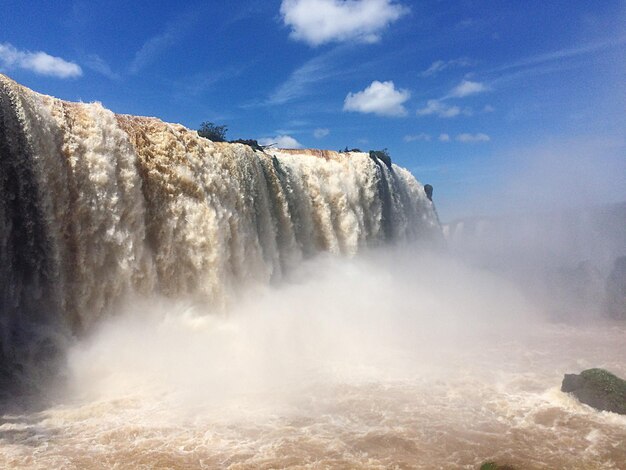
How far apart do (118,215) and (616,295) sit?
19.0 m

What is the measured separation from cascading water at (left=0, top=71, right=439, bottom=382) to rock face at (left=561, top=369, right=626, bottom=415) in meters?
8.95

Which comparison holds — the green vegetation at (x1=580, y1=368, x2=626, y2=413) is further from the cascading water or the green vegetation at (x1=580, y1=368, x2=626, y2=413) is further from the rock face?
the cascading water

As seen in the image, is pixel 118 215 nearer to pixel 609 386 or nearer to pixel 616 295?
pixel 609 386

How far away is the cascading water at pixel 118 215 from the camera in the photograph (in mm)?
9281

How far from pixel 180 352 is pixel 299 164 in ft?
32.4

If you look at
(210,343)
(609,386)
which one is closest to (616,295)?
(609,386)

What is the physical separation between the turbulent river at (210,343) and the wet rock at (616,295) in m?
1.87

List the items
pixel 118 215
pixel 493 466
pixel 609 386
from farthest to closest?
pixel 118 215
pixel 609 386
pixel 493 466

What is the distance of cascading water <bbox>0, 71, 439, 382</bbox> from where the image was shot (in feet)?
30.5

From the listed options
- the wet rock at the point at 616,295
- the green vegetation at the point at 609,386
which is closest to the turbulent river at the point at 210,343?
the green vegetation at the point at 609,386

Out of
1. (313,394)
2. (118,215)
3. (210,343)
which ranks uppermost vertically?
(118,215)

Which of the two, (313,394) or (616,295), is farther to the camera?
(616,295)

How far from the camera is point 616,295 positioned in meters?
18.7

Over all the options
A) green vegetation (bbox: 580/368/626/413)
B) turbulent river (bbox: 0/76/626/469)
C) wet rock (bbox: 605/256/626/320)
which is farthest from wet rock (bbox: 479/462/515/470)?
wet rock (bbox: 605/256/626/320)
